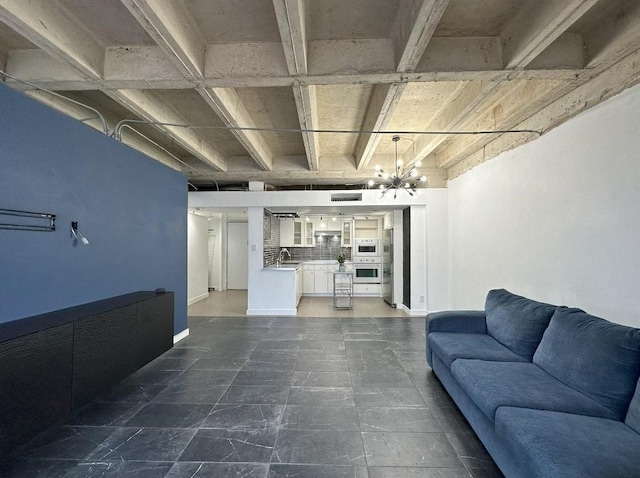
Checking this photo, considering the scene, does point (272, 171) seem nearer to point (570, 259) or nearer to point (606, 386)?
point (570, 259)

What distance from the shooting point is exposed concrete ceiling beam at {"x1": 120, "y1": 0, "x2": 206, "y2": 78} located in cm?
164

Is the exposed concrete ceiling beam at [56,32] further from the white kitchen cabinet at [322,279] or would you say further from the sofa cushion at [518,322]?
the white kitchen cabinet at [322,279]

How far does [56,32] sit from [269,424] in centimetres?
315

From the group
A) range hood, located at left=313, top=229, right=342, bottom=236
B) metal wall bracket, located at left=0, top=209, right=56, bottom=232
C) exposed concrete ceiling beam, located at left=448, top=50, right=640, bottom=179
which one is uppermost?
exposed concrete ceiling beam, located at left=448, top=50, right=640, bottom=179

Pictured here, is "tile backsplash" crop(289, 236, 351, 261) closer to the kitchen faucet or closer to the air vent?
the kitchen faucet

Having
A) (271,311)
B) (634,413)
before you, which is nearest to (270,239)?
(271,311)

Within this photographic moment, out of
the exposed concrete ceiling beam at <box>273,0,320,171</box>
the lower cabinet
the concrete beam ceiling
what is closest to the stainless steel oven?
the lower cabinet

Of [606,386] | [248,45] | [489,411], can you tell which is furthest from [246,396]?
[248,45]

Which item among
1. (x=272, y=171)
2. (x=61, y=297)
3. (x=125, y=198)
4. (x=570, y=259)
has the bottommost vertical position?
(x=61, y=297)

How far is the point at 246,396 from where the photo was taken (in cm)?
268

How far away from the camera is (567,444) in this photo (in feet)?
4.35

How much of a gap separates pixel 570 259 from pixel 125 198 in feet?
14.6

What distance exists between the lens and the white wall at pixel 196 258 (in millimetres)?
6676

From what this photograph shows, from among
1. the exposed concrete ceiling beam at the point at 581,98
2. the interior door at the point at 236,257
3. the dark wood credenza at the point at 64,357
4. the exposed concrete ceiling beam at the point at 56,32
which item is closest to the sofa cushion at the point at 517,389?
the exposed concrete ceiling beam at the point at 581,98
